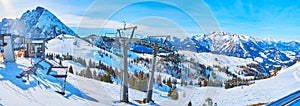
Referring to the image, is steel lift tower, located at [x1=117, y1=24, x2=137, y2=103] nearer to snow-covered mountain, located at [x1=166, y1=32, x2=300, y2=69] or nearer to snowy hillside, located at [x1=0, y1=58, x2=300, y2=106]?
snowy hillside, located at [x1=0, y1=58, x2=300, y2=106]

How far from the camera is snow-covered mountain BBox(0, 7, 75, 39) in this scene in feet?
8.53

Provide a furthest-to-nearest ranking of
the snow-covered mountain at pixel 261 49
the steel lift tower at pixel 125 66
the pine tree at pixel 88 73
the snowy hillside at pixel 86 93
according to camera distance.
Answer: the snow-covered mountain at pixel 261 49 → the steel lift tower at pixel 125 66 → the pine tree at pixel 88 73 → the snowy hillside at pixel 86 93

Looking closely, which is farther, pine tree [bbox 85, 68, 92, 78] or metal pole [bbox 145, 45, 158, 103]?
metal pole [bbox 145, 45, 158, 103]

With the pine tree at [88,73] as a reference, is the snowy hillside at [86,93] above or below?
below

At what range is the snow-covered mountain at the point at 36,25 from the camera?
102 inches

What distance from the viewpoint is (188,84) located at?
305 cm

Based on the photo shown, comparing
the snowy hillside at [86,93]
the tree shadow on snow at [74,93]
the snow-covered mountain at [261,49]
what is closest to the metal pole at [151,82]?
the snowy hillside at [86,93]

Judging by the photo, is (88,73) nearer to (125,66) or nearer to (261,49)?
(125,66)

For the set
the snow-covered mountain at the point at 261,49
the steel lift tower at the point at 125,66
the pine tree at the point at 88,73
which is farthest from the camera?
the snow-covered mountain at the point at 261,49

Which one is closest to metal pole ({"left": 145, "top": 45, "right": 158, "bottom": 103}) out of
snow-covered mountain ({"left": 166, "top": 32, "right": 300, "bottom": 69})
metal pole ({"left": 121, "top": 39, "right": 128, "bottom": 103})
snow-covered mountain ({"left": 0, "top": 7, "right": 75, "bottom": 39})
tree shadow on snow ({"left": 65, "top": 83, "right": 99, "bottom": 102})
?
metal pole ({"left": 121, "top": 39, "right": 128, "bottom": 103})

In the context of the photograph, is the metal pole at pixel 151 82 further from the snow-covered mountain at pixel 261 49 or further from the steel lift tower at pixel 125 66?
the snow-covered mountain at pixel 261 49

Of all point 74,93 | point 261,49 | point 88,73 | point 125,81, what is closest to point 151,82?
point 125,81

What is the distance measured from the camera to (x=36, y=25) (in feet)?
8.92

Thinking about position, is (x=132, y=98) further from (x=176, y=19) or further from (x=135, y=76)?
(x=176, y=19)
